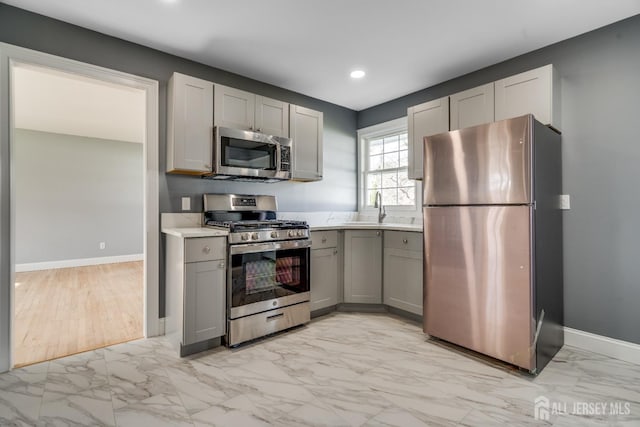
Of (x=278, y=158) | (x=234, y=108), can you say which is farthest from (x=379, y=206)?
(x=234, y=108)

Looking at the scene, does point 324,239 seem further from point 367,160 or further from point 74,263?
point 74,263

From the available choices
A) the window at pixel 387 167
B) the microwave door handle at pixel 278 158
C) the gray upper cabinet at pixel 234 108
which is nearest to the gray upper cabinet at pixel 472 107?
the window at pixel 387 167

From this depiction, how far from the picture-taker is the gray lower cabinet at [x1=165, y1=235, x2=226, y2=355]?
2271 millimetres

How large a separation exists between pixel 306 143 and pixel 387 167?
1244 mm

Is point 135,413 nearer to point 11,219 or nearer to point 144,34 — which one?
point 11,219

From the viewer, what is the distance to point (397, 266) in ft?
10.4

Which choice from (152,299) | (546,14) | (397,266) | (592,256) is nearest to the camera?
(546,14)

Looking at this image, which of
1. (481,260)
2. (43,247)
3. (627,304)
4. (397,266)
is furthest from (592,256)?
(43,247)

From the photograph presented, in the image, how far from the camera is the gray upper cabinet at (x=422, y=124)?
3.07 m

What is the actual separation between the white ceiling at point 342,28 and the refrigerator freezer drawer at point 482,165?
2.66 feet

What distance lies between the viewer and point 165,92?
9.03ft

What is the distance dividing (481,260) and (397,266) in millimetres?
1016

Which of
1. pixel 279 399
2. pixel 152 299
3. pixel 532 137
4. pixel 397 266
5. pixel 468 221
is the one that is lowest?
pixel 279 399

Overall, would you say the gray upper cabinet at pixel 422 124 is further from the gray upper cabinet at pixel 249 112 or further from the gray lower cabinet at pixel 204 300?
the gray lower cabinet at pixel 204 300
